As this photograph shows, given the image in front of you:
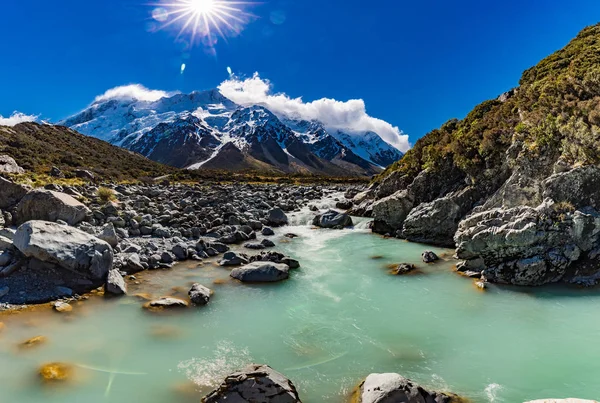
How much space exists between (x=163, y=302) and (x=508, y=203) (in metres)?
21.8

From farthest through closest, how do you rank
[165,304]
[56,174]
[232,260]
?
[56,174]
[232,260]
[165,304]

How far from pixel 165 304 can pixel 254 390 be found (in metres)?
7.87

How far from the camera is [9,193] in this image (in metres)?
23.8

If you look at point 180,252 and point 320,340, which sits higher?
point 180,252

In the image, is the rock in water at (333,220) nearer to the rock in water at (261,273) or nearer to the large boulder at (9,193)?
the rock in water at (261,273)

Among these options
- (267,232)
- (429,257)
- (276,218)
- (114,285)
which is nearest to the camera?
(114,285)

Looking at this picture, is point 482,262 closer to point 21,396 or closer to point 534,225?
point 534,225

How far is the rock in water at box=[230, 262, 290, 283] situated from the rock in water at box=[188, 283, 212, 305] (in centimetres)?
287

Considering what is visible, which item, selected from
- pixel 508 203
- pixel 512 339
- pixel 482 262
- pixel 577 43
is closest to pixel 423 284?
pixel 482 262

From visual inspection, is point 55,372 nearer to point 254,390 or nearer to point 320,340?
point 254,390

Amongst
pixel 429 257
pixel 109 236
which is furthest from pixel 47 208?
pixel 429 257

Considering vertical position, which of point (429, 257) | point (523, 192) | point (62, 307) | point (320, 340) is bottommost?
point (320, 340)

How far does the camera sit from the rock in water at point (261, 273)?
737 inches

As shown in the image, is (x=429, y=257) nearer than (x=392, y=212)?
Yes
